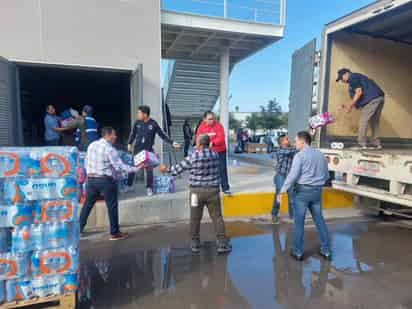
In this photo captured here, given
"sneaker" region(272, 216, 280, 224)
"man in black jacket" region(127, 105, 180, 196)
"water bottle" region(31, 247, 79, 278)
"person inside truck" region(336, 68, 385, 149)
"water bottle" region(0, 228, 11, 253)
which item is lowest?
"sneaker" region(272, 216, 280, 224)

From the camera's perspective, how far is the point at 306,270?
3371 mm

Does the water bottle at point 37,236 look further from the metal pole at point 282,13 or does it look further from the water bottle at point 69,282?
the metal pole at point 282,13

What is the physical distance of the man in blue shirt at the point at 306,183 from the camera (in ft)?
11.4

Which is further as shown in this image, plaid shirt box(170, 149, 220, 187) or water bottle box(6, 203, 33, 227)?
plaid shirt box(170, 149, 220, 187)

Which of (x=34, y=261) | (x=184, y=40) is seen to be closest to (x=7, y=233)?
(x=34, y=261)

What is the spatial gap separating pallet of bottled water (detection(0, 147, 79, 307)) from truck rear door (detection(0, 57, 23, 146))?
3894 mm

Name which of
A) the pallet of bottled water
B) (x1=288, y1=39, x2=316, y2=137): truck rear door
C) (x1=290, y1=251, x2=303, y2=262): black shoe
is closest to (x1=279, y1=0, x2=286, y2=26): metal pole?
(x1=288, y1=39, x2=316, y2=137): truck rear door

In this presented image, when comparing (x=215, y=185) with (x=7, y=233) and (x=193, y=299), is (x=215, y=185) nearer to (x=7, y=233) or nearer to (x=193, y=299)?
(x=193, y=299)

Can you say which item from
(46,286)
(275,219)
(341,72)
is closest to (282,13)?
(341,72)

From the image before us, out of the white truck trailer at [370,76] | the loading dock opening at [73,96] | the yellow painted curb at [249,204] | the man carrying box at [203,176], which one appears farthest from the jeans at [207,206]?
the loading dock opening at [73,96]

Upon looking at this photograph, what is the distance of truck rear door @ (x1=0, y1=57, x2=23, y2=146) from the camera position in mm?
5379

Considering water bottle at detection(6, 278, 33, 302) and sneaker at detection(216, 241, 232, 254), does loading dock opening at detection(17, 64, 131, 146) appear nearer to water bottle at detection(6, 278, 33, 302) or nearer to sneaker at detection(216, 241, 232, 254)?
sneaker at detection(216, 241, 232, 254)

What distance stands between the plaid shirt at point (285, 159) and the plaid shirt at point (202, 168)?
159cm

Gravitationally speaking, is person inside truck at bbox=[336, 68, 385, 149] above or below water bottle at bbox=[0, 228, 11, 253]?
above
